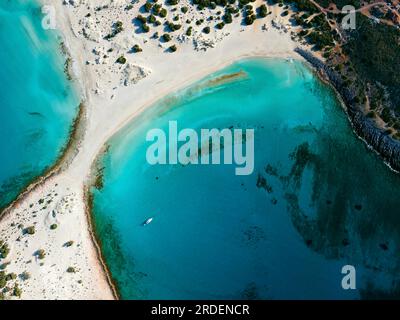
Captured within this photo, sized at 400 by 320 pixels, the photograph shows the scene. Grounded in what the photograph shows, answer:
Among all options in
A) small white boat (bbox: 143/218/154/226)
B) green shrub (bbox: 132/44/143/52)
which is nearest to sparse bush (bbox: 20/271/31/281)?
small white boat (bbox: 143/218/154/226)

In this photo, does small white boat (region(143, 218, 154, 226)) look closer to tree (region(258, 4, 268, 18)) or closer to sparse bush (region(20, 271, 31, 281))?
sparse bush (region(20, 271, 31, 281))

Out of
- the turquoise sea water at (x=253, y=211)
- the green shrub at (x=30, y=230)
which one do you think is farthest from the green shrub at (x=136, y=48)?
the green shrub at (x=30, y=230)

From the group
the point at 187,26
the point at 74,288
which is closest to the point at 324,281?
the point at 74,288

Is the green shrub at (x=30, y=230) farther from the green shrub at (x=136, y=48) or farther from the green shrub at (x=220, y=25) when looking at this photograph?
the green shrub at (x=220, y=25)

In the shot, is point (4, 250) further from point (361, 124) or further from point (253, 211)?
point (361, 124)

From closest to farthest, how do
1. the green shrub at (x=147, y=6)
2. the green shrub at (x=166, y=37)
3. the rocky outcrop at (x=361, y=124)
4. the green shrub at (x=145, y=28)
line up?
1. the green shrub at (x=145, y=28)
2. the green shrub at (x=166, y=37)
3. the green shrub at (x=147, y=6)
4. the rocky outcrop at (x=361, y=124)

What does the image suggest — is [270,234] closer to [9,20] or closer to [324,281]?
[324,281]

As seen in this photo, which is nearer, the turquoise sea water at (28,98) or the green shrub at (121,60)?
the turquoise sea water at (28,98)

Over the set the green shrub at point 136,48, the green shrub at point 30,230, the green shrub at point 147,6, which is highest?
the green shrub at point 147,6
